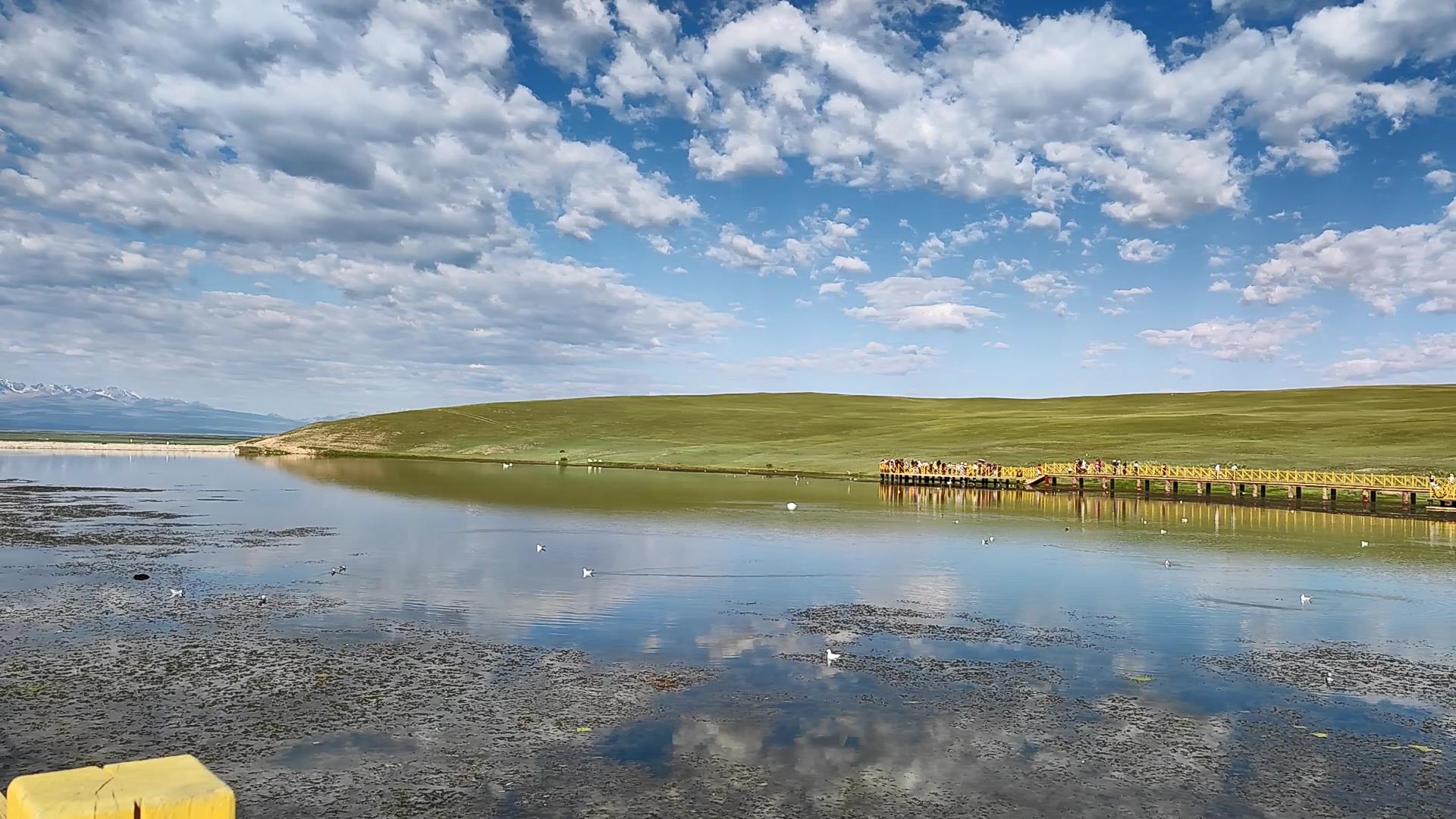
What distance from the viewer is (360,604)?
26.9 metres

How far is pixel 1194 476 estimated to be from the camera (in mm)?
80188

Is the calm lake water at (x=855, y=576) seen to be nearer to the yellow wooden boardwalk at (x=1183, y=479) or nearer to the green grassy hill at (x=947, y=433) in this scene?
the yellow wooden boardwalk at (x=1183, y=479)

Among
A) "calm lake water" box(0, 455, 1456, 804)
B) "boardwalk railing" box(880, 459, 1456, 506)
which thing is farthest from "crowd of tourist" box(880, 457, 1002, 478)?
"calm lake water" box(0, 455, 1456, 804)

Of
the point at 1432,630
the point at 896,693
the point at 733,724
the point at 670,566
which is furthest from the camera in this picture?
the point at 670,566

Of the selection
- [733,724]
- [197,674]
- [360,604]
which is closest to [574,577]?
[360,604]

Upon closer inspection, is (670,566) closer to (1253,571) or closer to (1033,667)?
(1033,667)

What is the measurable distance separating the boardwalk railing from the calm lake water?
25.0ft

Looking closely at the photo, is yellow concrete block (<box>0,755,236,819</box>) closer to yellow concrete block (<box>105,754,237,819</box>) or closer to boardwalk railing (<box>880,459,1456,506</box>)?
yellow concrete block (<box>105,754,237,819</box>)

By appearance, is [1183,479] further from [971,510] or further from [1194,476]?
[971,510]

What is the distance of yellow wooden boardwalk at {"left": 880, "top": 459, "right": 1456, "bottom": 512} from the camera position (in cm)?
6925

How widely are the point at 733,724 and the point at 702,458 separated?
339 ft

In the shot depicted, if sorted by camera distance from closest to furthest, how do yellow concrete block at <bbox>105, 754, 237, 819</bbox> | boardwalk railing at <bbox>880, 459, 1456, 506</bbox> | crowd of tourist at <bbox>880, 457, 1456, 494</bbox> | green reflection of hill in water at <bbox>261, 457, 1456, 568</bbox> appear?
yellow concrete block at <bbox>105, 754, 237, 819</bbox> < green reflection of hill in water at <bbox>261, 457, 1456, 568</bbox> < boardwalk railing at <bbox>880, 459, 1456, 506</bbox> < crowd of tourist at <bbox>880, 457, 1456, 494</bbox>

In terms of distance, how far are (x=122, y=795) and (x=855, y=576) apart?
30.9m

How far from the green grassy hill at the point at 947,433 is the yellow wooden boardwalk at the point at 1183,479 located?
25.9ft
